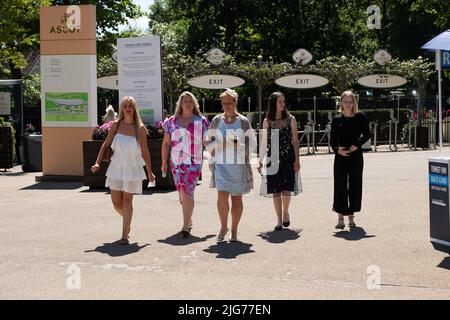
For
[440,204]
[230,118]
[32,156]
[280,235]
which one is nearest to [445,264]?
[440,204]

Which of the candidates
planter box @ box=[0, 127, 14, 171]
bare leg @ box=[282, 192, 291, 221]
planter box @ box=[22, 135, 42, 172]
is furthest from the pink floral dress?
planter box @ box=[0, 127, 14, 171]

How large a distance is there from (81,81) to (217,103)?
75.8ft

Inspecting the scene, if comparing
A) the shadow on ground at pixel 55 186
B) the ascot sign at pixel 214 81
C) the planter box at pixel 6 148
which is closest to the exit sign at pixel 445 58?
the shadow on ground at pixel 55 186

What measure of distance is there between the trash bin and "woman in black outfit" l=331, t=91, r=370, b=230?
150 centimetres

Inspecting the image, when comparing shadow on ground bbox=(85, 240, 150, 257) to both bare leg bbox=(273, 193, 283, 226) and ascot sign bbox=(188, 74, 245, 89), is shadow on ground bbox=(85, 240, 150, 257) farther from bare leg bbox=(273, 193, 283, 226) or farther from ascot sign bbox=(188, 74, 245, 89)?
ascot sign bbox=(188, 74, 245, 89)

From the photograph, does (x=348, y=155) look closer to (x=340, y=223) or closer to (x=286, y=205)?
(x=340, y=223)

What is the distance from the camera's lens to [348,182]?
10.5 m

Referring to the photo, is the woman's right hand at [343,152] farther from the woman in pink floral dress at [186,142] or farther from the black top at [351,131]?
the woman in pink floral dress at [186,142]

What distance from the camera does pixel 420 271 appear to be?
7586 mm
